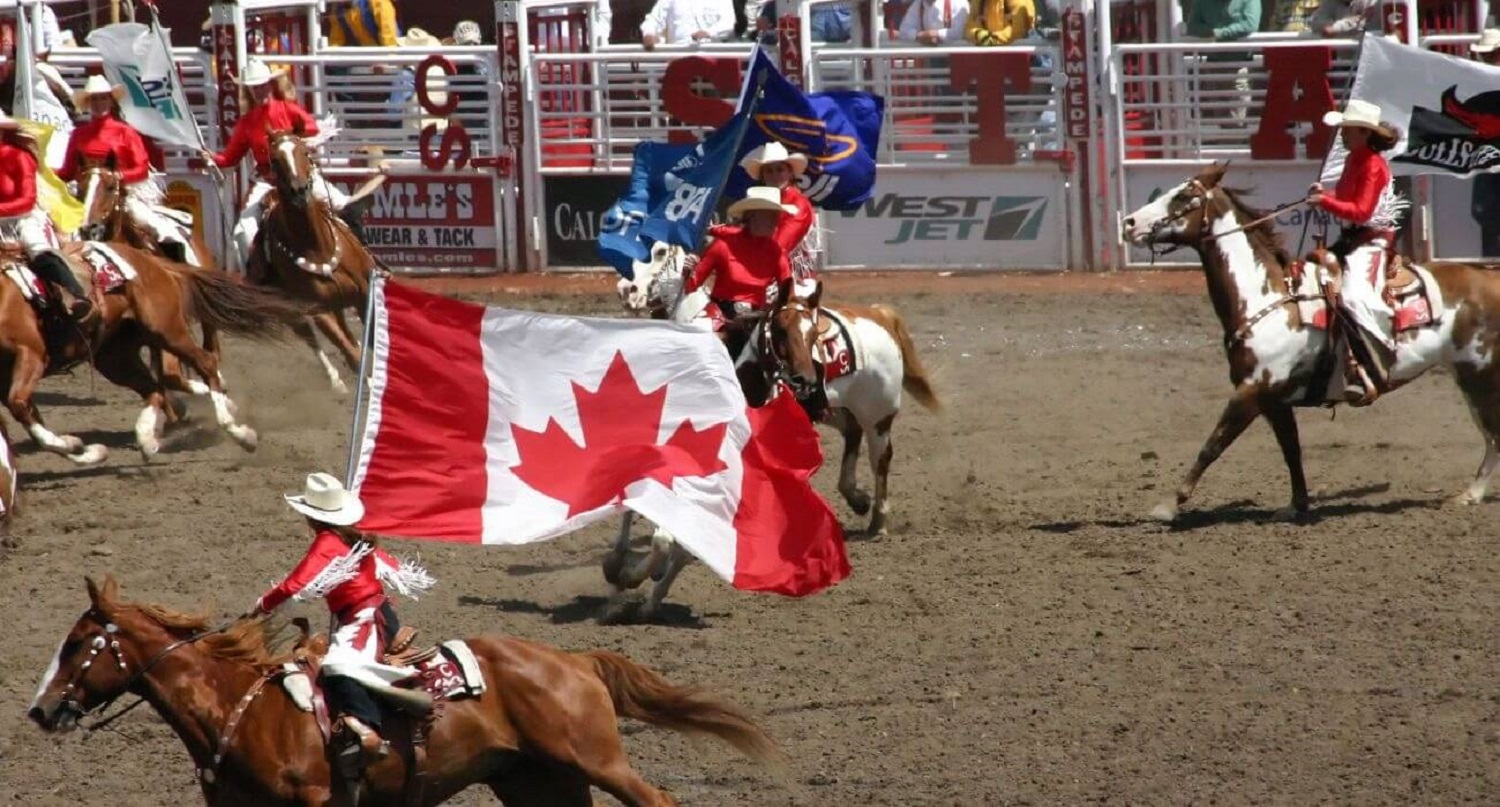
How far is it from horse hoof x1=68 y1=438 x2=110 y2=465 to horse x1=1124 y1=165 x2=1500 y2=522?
661 centimetres

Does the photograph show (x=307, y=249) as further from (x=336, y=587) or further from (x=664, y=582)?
(x=336, y=587)

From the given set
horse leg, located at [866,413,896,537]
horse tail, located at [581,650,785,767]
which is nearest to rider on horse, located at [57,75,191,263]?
horse leg, located at [866,413,896,537]

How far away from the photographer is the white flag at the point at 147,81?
17.2m

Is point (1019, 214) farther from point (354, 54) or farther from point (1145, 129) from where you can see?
point (354, 54)

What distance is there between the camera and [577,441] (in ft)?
28.6

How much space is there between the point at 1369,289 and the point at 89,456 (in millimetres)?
7898

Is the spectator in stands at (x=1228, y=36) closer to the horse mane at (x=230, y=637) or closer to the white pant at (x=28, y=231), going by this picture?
the white pant at (x=28, y=231)

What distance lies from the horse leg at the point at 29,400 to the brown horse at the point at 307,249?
84.0 inches

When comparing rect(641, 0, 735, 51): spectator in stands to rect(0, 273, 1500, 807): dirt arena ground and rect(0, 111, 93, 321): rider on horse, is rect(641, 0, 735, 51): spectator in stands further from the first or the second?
rect(0, 111, 93, 321): rider on horse

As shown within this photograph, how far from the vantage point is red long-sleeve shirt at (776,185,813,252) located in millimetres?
11359

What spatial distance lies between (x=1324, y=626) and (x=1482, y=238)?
895 cm

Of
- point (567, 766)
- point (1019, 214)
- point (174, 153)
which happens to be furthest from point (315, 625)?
point (174, 153)

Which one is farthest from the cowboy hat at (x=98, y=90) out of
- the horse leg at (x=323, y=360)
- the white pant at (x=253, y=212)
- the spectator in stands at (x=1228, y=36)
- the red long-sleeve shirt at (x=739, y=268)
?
the spectator in stands at (x=1228, y=36)

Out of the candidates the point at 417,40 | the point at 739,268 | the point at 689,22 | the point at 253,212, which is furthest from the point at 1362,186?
the point at 417,40
